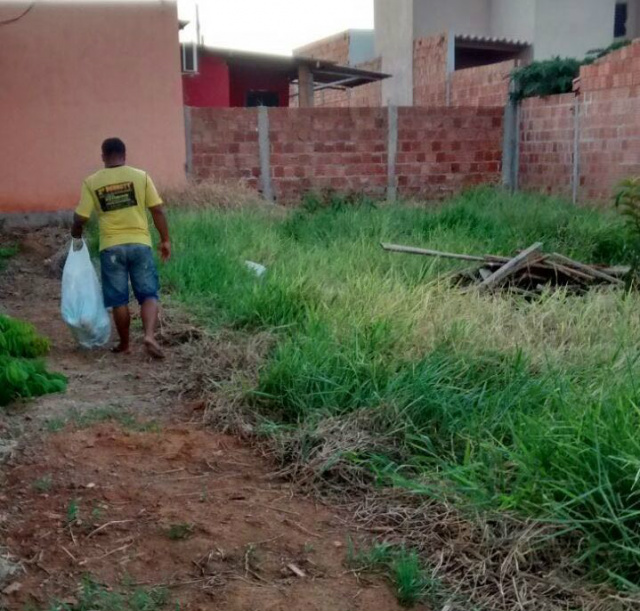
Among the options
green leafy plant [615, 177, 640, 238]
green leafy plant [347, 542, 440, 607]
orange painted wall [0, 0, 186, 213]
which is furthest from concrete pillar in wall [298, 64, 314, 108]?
green leafy plant [347, 542, 440, 607]

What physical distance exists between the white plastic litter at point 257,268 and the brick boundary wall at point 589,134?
630 cm

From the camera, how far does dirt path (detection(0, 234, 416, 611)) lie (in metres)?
2.85

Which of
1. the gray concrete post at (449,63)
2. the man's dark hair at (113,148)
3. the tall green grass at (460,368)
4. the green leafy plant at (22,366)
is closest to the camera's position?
the tall green grass at (460,368)

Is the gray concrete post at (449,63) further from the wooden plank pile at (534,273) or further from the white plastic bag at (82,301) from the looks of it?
the white plastic bag at (82,301)

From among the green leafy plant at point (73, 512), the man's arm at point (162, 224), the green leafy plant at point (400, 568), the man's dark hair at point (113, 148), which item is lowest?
the green leafy plant at point (400, 568)

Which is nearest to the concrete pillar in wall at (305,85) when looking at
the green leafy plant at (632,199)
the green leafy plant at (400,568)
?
the green leafy plant at (632,199)

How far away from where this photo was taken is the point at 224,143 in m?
12.5

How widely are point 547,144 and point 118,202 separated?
375 inches

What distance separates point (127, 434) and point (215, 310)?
211 centimetres

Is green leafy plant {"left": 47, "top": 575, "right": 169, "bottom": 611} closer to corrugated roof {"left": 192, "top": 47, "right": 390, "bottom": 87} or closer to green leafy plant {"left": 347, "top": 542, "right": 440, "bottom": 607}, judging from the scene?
green leafy plant {"left": 347, "top": 542, "right": 440, "bottom": 607}

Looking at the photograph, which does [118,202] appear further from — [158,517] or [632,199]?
[632,199]

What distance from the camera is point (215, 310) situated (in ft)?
20.3

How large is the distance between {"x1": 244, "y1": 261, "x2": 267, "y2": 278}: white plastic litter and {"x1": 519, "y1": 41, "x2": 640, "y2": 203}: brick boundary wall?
248 inches

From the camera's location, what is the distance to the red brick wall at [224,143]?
1243 cm
